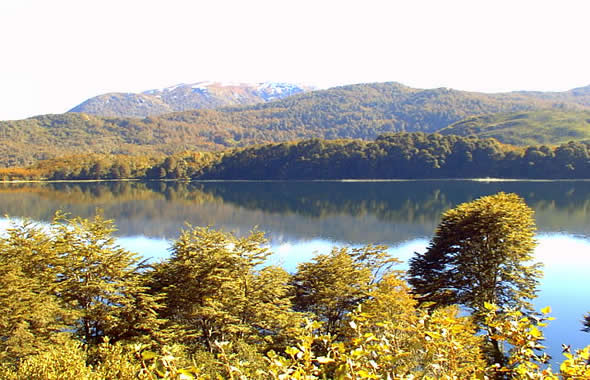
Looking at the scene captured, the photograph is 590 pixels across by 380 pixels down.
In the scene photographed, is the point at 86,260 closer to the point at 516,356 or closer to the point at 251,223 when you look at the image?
the point at 516,356

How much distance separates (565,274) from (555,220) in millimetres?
33247

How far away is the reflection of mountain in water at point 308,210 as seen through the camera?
65.2 metres

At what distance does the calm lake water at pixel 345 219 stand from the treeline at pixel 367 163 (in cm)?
1406

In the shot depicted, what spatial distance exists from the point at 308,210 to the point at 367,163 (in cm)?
8606

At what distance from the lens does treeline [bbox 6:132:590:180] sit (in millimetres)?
147500

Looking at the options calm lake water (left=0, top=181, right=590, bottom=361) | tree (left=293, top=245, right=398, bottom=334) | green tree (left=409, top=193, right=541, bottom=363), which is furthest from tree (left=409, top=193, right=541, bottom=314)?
tree (left=293, top=245, right=398, bottom=334)

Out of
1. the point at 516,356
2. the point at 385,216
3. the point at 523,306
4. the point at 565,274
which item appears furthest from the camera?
the point at 385,216

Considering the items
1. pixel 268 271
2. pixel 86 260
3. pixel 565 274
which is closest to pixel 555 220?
pixel 565 274

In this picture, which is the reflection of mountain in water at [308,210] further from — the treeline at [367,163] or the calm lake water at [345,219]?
the treeline at [367,163]

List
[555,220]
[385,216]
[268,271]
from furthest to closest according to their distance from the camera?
[385,216]
[555,220]
[268,271]

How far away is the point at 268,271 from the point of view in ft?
82.8

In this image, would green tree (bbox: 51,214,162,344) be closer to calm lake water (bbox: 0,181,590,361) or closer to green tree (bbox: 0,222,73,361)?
green tree (bbox: 0,222,73,361)

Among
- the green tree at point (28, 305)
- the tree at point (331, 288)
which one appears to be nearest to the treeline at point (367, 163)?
the tree at point (331, 288)

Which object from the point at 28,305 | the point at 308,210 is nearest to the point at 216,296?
the point at 28,305
